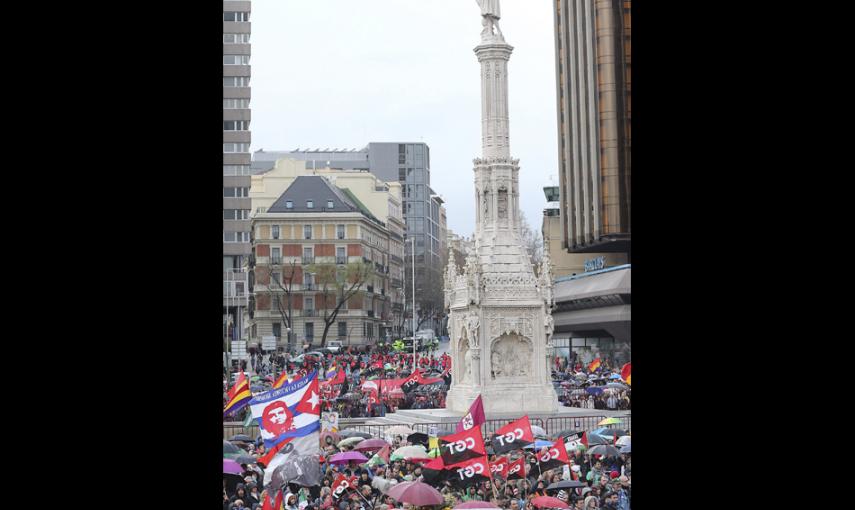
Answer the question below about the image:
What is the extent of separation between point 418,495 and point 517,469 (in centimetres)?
220

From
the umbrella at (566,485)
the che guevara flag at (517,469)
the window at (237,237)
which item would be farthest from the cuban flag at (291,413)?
the window at (237,237)

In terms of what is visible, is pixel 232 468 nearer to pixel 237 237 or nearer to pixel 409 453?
pixel 409 453

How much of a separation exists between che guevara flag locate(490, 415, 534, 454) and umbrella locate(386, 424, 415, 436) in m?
4.46

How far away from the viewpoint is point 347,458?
15953 millimetres

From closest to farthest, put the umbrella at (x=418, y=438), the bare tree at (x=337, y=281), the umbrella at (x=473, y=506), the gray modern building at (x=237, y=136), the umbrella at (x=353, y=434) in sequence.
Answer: the umbrella at (x=473, y=506), the umbrella at (x=418, y=438), the umbrella at (x=353, y=434), the gray modern building at (x=237, y=136), the bare tree at (x=337, y=281)

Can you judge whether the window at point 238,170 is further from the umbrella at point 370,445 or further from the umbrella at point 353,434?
the umbrella at point 370,445

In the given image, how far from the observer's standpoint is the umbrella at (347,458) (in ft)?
52.5

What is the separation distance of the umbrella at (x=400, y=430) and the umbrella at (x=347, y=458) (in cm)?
347

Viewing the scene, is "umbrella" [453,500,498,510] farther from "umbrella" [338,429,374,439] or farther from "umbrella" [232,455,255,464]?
"umbrella" [338,429,374,439]

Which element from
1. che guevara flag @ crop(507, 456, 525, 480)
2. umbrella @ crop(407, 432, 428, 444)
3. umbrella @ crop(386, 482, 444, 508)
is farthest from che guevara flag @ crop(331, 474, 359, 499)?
umbrella @ crop(407, 432, 428, 444)

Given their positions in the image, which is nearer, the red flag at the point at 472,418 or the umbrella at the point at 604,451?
the red flag at the point at 472,418

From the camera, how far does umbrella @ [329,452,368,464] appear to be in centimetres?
1600

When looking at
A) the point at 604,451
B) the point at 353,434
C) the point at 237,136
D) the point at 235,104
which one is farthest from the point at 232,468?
the point at 235,104
